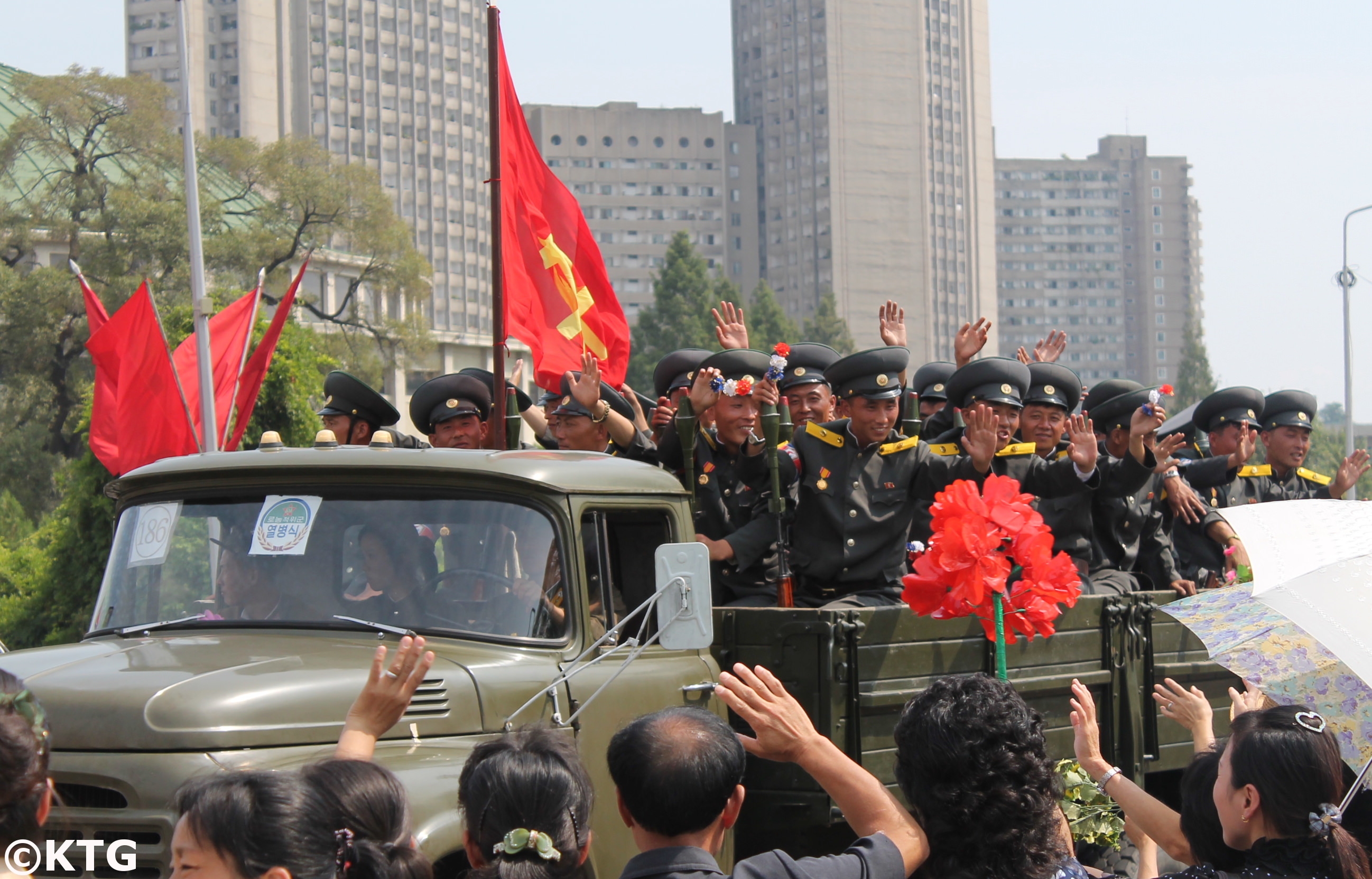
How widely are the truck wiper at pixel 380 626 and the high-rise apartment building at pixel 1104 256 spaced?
148 meters

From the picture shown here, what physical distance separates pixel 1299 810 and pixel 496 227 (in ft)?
21.3

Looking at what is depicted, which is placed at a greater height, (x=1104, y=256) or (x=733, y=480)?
(x=1104, y=256)

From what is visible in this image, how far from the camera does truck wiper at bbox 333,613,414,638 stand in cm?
456

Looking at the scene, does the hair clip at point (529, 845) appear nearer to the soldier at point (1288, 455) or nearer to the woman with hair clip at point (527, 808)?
the woman with hair clip at point (527, 808)

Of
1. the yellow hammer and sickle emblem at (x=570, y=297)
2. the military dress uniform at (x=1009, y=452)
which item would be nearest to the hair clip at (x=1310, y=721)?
the military dress uniform at (x=1009, y=452)

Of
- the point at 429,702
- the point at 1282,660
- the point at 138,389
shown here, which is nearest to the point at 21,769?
the point at 429,702

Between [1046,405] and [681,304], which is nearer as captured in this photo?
[1046,405]

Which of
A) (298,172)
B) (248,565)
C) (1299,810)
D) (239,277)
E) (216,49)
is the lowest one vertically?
(1299,810)

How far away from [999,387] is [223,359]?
9274 mm

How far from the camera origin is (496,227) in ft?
29.4

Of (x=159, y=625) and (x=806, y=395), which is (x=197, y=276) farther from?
(x=159, y=625)

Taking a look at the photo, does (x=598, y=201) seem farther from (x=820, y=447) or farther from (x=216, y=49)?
(x=820, y=447)

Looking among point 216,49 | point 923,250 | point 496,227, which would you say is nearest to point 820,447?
point 496,227

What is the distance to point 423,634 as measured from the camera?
15.2ft
